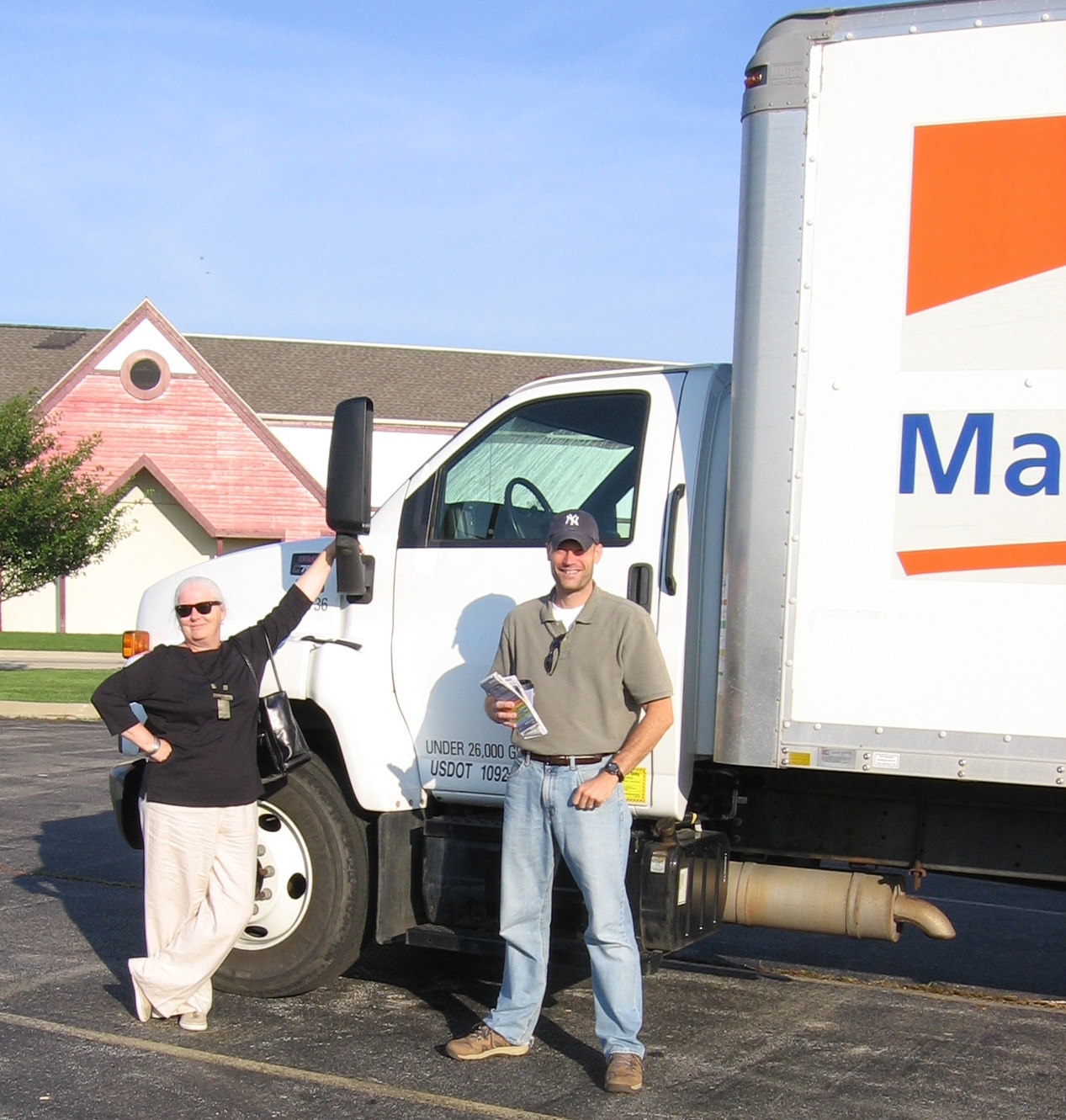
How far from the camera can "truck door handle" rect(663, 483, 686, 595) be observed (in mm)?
5352

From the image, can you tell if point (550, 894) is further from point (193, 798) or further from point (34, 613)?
point (34, 613)

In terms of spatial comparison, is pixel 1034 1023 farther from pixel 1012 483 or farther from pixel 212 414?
pixel 212 414

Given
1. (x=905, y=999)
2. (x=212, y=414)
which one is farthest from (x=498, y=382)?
(x=905, y=999)

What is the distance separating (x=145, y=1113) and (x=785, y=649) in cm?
252

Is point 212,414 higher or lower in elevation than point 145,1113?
higher

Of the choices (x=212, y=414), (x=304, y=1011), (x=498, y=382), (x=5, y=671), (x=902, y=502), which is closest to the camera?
(x=902, y=502)

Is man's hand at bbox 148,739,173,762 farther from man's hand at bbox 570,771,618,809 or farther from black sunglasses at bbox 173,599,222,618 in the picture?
man's hand at bbox 570,771,618,809

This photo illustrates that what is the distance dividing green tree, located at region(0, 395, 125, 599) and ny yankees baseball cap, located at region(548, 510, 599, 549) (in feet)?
60.8

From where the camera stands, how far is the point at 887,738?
482 centimetres

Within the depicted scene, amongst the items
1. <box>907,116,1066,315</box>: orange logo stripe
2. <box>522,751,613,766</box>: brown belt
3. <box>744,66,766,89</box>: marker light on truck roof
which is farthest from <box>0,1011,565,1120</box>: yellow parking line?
<box>744,66,766,89</box>: marker light on truck roof

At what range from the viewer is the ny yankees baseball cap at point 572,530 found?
16.2 feet

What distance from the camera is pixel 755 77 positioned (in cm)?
504

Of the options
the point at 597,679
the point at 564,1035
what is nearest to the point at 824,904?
the point at 564,1035

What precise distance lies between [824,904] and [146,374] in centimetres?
2957
